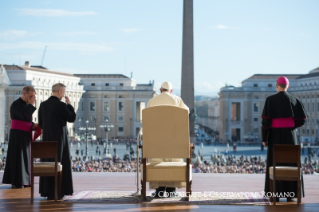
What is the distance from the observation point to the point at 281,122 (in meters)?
7.38

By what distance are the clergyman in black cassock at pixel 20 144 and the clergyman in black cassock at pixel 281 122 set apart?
3066mm

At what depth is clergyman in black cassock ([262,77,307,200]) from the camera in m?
7.34

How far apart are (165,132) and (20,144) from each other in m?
2.24

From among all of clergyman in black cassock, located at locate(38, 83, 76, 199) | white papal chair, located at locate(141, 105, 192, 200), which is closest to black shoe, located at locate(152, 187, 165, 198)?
white papal chair, located at locate(141, 105, 192, 200)

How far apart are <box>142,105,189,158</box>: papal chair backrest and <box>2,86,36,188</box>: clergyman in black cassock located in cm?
189

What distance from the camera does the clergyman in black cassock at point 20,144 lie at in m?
8.17

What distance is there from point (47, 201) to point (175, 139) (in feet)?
5.36

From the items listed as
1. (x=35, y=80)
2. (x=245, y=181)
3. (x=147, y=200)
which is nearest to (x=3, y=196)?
(x=147, y=200)

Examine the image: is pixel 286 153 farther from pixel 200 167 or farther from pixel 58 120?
pixel 200 167

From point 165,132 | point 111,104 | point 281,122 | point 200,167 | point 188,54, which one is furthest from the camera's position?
point 111,104

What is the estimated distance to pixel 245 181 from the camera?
965 cm

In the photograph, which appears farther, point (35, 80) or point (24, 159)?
point (35, 80)

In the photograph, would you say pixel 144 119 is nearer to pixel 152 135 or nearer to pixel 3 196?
pixel 152 135

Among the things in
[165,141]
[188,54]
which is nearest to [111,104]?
[188,54]
